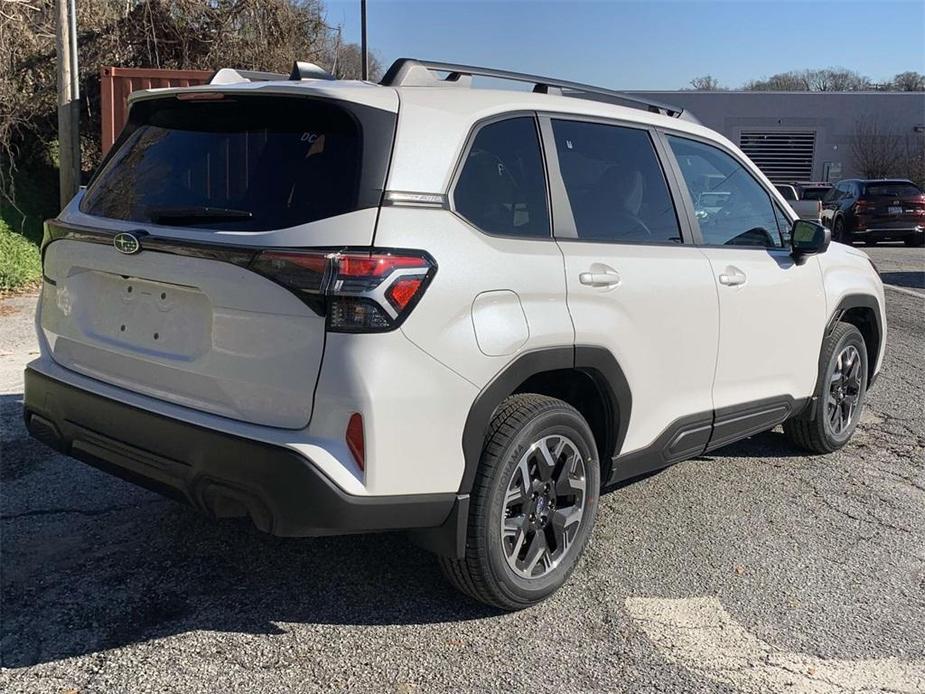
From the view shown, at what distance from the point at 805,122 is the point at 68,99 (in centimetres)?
4108

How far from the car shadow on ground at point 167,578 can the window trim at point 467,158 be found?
1431 millimetres

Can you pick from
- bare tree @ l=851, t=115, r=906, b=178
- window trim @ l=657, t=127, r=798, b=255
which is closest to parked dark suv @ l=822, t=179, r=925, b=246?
window trim @ l=657, t=127, r=798, b=255

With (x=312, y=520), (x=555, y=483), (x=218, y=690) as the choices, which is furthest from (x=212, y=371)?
(x=555, y=483)

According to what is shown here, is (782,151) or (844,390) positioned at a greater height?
(782,151)

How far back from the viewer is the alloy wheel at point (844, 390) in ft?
17.0

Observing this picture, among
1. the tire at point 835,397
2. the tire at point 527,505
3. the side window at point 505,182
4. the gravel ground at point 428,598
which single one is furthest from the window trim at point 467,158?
the tire at point 835,397

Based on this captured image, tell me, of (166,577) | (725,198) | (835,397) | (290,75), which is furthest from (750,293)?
(166,577)

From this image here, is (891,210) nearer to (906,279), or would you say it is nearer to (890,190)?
(890,190)

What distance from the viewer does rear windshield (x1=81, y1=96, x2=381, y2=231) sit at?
2.74m

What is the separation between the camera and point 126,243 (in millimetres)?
2982

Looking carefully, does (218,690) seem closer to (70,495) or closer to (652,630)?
(652,630)

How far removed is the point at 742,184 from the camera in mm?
4516

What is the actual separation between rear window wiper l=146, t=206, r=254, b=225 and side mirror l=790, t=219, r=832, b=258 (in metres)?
3.07

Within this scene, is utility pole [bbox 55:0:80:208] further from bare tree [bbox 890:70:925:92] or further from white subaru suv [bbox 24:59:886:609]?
bare tree [bbox 890:70:925:92]
